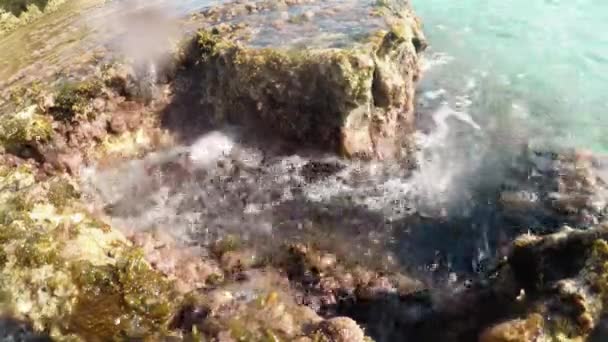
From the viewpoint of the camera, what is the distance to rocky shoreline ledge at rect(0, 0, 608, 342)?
414 inches

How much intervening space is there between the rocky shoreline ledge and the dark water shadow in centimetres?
4

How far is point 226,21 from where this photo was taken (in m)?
23.7

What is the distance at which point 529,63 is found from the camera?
2414cm

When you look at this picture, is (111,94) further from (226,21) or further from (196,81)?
(226,21)

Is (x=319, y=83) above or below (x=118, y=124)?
above

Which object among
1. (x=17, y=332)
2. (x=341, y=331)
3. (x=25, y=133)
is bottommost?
(x=341, y=331)

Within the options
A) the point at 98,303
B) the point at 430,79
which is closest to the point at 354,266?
the point at 98,303

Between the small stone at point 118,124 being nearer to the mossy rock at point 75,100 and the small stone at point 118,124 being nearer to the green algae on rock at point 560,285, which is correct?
the mossy rock at point 75,100

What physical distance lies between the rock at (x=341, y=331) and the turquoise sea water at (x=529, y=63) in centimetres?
1277

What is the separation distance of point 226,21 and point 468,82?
11.7m

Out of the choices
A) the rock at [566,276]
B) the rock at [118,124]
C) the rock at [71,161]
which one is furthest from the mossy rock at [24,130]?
the rock at [566,276]

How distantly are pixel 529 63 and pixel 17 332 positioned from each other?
23240mm

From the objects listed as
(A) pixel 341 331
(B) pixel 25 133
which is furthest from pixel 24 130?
(A) pixel 341 331

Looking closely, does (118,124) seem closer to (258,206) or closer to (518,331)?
(258,206)
